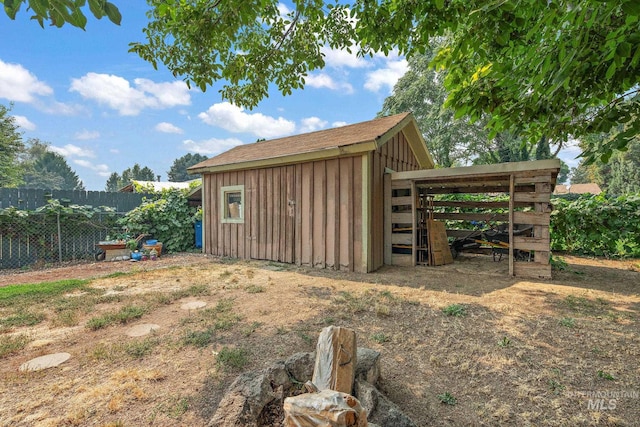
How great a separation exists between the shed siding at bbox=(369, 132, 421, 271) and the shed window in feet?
12.7

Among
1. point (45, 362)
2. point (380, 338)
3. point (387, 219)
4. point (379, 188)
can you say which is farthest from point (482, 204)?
point (45, 362)

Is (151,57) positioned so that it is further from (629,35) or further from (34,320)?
(629,35)

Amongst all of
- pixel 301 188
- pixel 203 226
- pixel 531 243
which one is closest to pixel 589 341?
pixel 531 243

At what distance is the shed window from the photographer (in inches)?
317

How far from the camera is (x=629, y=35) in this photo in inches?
70.1

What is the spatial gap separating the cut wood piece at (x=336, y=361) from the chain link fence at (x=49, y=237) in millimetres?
8521

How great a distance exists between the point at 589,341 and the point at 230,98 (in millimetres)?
6123

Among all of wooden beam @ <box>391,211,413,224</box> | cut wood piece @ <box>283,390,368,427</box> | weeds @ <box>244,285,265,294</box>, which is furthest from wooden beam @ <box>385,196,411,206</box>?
cut wood piece @ <box>283,390,368,427</box>

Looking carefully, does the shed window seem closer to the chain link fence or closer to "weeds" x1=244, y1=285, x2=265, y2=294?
the chain link fence

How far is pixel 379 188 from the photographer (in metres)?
6.41

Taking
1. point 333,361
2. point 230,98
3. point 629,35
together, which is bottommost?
point 333,361

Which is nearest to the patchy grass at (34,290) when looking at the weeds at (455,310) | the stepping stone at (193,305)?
the stepping stone at (193,305)

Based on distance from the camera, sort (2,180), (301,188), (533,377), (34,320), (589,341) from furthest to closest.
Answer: (2,180)
(301,188)
(34,320)
(589,341)
(533,377)

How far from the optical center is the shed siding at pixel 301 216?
604 cm
